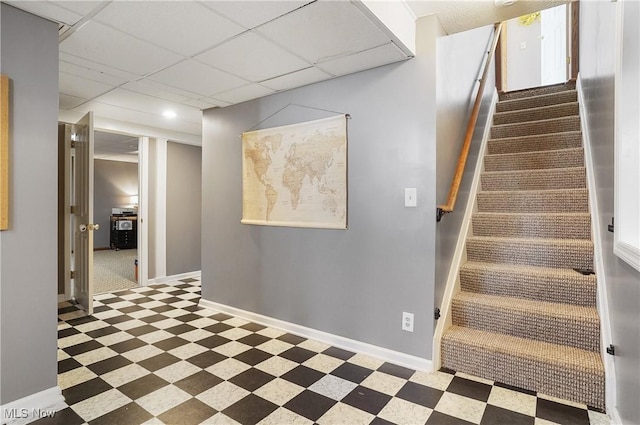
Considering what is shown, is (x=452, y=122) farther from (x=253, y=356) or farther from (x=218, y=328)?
(x=218, y=328)

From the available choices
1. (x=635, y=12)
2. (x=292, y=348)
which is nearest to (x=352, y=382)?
(x=292, y=348)

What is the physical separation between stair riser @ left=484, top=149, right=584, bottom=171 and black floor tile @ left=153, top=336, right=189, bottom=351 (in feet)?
11.2

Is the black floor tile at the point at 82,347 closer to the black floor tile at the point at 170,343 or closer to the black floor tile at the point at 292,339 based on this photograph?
the black floor tile at the point at 170,343

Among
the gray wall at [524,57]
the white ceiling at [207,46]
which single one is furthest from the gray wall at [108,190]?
the gray wall at [524,57]

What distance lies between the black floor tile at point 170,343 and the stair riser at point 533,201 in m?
2.99

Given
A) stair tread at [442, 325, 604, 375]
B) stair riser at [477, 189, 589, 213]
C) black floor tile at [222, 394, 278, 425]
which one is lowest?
black floor tile at [222, 394, 278, 425]

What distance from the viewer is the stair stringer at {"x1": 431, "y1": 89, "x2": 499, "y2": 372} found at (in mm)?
2346

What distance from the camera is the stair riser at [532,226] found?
8.92ft

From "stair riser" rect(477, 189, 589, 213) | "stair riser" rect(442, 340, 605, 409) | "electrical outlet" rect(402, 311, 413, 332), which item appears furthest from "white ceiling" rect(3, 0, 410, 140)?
"stair riser" rect(442, 340, 605, 409)

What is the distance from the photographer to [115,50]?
2.30 metres

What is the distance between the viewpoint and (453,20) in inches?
92.6

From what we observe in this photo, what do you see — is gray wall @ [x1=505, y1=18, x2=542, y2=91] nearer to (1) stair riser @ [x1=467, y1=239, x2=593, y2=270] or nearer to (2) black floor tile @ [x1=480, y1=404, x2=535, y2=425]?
(1) stair riser @ [x1=467, y1=239, x2=593, y2=270]

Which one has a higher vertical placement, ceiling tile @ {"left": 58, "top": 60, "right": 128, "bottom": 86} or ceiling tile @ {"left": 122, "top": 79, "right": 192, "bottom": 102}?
ceiling tile @ {"left": 122, "top": 79, "right": 192, "bottom": 102}

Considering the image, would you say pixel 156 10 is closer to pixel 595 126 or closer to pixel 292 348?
pixel 292 348
